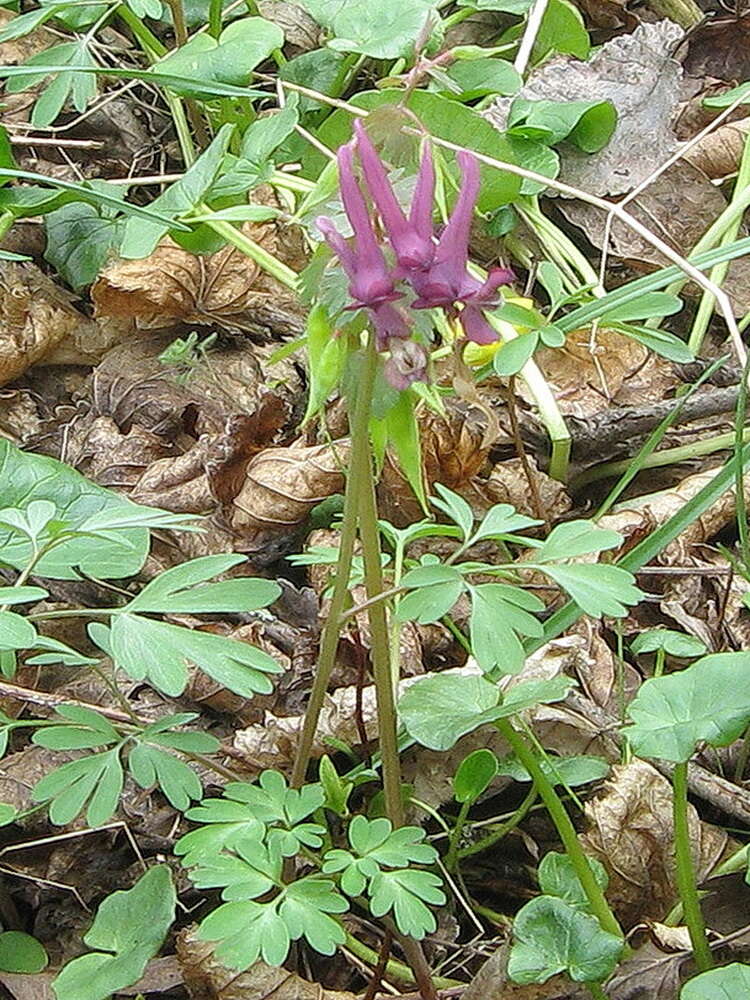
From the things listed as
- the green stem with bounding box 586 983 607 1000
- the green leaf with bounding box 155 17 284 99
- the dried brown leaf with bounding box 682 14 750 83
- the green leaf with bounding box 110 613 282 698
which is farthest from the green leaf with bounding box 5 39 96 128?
the dried brown leaf with bounding box 682 14 750 83

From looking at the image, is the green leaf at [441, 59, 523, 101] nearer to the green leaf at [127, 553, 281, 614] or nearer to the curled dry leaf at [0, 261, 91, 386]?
the curled dry leaf at [0, 261, 91, 386]

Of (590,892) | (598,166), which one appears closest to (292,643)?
(590,892)

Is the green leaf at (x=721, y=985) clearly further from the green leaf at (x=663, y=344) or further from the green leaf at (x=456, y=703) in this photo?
the green leaf at (x=663, y=344)

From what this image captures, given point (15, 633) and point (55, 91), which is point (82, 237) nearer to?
point (55, 91)

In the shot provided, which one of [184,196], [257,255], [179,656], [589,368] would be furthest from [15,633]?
[589,368]

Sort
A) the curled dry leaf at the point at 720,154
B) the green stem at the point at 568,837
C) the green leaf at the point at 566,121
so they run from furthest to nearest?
the curled dry leaf at the point at 720,154
the green leaf at the point at 566,121
the green stem at the point at 568,837

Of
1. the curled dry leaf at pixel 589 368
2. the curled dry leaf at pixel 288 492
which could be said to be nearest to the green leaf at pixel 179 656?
the curled dry leaf at pixel 288 492
